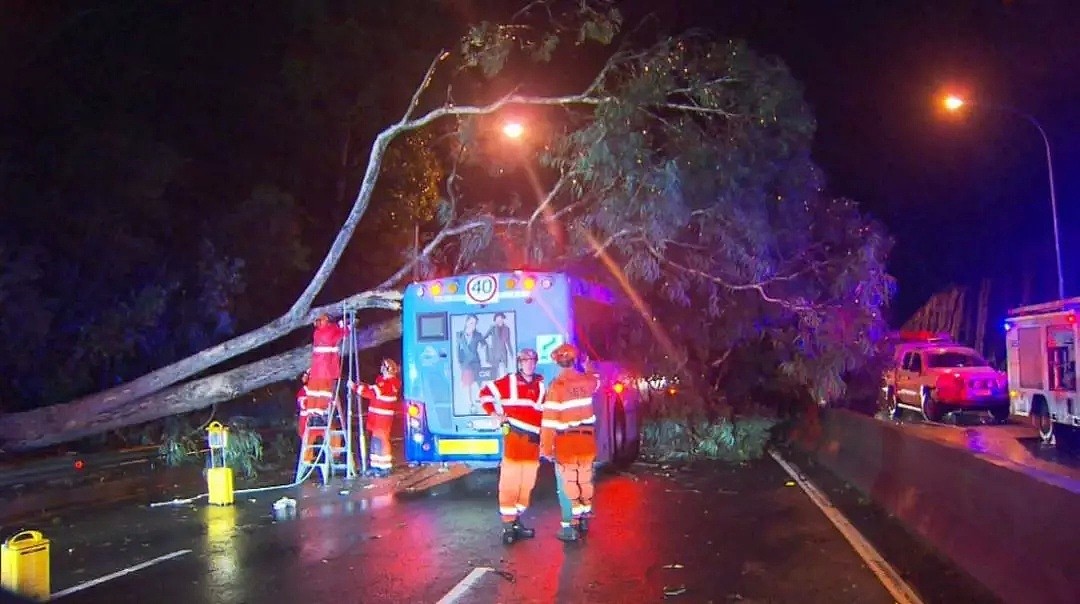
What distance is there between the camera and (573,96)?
15883mm

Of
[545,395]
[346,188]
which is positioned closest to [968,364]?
[346,188]

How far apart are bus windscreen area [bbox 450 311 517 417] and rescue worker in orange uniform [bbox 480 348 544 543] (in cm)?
396

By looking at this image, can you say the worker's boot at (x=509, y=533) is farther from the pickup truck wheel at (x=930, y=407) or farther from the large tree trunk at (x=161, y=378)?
the pickup truck wheel at (x=930, y=407)

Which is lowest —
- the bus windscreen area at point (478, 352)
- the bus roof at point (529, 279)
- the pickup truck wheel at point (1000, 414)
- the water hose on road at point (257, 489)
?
the pickup truck wheel at point (1000, 414)

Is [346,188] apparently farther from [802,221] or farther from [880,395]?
[880,395]

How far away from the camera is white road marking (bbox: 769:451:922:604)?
7.21 metres

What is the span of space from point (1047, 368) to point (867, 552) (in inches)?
412

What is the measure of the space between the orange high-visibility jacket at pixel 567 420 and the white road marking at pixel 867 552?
8.07ft

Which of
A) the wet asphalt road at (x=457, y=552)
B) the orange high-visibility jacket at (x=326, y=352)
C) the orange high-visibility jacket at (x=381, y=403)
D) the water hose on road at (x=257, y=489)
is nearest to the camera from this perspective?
the wet asphalt road at (x=457, y=552)

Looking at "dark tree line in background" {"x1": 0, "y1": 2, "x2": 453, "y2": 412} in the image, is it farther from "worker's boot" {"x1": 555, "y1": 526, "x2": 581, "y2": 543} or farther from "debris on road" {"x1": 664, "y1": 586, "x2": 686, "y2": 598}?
"debris on road" {"x1": 664, "y1": 586, "x2": 686, "y2": 598}

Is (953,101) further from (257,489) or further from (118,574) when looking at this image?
(118,574)

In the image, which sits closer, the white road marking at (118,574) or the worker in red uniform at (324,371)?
the white road marking at (118,574)

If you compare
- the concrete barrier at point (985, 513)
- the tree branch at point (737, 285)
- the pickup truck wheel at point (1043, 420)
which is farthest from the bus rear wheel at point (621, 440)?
the pickup truck wheel at point (1043, 420)

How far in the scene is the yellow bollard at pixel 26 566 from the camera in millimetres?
6867
